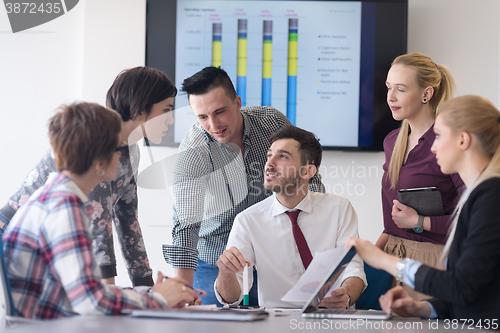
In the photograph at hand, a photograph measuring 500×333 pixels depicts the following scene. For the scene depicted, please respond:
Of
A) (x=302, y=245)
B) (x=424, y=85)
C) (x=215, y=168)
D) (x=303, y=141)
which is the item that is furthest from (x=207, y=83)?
(x=424, y=85)

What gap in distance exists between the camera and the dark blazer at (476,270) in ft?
3.57

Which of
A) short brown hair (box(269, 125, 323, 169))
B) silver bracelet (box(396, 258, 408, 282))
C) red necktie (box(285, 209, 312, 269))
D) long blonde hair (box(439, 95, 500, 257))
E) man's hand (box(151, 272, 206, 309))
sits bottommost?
red necktie (box(285, 209, 312, 269))

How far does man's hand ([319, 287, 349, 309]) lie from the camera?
5.04 ft

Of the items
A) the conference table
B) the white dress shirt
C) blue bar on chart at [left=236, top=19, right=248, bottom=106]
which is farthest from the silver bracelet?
blue bar on chart at [left=236, top=19, right=248, bottom=106]

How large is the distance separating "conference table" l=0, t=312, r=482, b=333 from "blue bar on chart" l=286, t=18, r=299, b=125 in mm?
1869

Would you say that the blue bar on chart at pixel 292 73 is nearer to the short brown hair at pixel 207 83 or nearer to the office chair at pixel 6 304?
the short brown hair at pixel 207 83

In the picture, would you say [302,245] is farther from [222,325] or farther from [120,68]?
[120,68]

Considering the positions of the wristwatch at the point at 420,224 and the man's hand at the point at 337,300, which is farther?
the wristwatch at the point at 420,224

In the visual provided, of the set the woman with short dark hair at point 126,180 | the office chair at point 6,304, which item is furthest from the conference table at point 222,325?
the woman with short dark hair at point 126,180

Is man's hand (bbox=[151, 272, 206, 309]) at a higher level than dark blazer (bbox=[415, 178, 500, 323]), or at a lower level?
lower

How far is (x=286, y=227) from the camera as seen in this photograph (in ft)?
6.48

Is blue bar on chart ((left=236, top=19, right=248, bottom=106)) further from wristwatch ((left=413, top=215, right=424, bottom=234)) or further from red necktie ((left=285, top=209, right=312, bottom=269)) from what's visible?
wristwatch ((left=413, top=215, right=424, bottom=234))

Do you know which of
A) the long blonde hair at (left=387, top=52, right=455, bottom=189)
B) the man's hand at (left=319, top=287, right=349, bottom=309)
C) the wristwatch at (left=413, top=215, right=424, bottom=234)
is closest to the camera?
the man's hand at (left=319, top=287, right=349, bottom=309)

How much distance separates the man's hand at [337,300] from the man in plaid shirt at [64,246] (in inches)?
22.9
